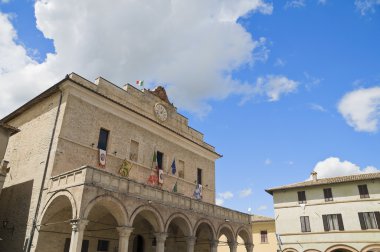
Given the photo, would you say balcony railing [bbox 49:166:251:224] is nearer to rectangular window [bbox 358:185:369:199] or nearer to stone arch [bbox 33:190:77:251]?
stone arch [bbox 33:190:77:251]

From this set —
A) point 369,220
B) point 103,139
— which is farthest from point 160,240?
point 369,220

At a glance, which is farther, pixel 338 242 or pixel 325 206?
pixel 325 206

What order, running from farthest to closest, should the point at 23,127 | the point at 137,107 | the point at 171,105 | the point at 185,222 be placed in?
the point at 171,105, the point at 137,107, the point at 23,127, the point at 185,222

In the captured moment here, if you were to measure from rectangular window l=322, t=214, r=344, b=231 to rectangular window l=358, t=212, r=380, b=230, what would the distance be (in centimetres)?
167

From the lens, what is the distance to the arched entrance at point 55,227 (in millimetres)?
15531

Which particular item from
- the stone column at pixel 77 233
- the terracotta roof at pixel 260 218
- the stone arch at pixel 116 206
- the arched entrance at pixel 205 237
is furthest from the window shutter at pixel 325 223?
the stone column at pixel 77 233

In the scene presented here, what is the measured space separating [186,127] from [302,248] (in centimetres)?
1545

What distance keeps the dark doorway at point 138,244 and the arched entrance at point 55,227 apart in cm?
535

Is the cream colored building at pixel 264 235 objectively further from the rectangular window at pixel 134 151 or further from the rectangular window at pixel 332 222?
the rectangular window at pixel 134 151

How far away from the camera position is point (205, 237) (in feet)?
75.7

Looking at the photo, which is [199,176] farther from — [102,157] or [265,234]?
[265,234]

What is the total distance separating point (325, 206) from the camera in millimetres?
29156

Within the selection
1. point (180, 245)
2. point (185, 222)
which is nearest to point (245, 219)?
point (180, 245)

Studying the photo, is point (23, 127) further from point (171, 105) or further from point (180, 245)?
point (180, 245)
